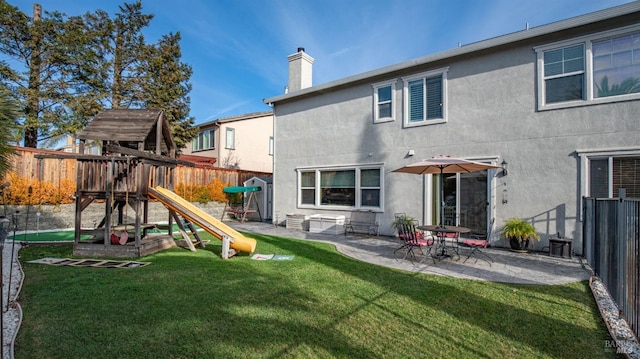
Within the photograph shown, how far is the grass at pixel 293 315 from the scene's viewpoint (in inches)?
131

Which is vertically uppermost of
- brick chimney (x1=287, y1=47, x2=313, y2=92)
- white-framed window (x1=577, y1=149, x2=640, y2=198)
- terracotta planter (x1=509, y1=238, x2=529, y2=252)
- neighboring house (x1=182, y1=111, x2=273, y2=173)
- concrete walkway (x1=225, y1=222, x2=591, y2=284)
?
brick chimney (x1=287, y1=47, x2=313, y2=92)

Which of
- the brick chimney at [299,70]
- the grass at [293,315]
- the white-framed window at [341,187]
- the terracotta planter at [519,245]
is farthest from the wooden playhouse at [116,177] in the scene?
the terracotta planter at [519,245]

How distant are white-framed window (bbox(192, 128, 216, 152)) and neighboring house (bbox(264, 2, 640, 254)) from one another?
11.6 metres

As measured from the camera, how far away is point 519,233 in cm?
830

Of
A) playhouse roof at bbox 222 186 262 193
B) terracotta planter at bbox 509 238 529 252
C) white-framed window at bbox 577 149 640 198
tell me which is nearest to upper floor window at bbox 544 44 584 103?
white-framed window at bbox 577 149 640 198

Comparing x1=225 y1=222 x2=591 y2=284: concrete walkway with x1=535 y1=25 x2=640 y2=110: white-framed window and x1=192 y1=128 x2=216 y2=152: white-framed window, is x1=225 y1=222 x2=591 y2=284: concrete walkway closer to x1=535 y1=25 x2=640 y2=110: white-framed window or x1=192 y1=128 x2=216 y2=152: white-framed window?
x1=535 y1=25 x2=640 y2=110: white-framed window

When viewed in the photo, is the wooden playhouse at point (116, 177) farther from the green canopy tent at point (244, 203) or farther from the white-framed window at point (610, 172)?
the white-framed window at point (610, 172)

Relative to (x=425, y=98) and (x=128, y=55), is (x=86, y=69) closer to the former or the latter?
(x=128, y=55)

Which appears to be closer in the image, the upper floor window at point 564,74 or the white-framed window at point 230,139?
the upper floor window at point 564,74

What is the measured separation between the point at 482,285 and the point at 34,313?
6.79 metres

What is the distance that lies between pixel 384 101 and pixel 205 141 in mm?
16030

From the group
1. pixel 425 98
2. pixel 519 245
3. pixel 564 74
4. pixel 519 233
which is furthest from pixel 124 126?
pixel 564 74

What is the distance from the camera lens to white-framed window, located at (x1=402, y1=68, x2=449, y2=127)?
33.8 feet

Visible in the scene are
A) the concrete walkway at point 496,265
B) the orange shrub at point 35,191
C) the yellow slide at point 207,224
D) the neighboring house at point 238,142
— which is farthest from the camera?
the neighboring house at point 238,142
